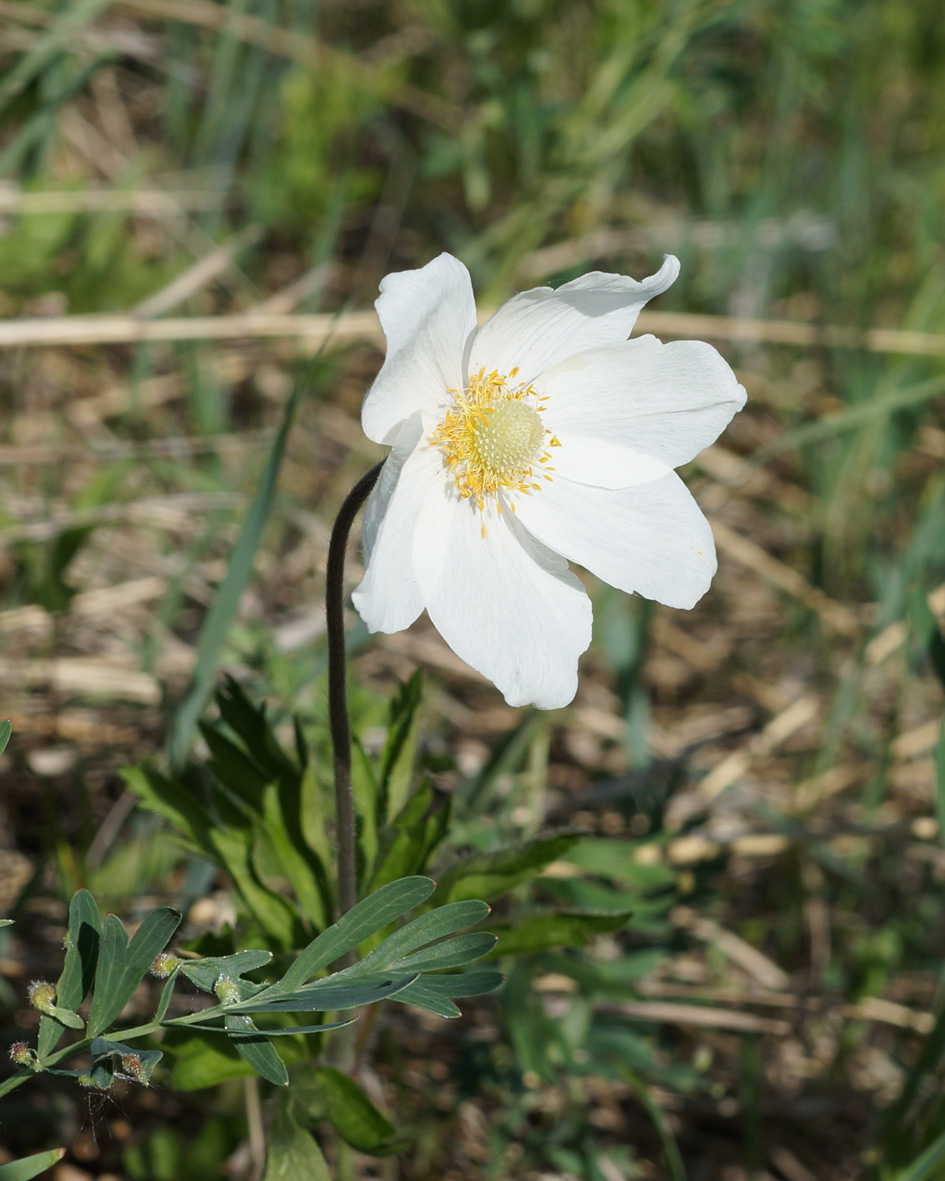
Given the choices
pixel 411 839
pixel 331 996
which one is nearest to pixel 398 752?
pixel 411 839

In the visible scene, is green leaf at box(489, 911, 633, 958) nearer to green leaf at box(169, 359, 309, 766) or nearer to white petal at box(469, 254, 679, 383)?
green leaf at box(169, 359, 309, 766)

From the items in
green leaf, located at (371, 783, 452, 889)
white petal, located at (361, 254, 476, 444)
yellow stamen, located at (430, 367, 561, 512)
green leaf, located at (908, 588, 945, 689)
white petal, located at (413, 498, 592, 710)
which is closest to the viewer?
white petal, located at (361, 254, 476, 444)

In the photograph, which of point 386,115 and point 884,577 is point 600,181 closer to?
point 386,115

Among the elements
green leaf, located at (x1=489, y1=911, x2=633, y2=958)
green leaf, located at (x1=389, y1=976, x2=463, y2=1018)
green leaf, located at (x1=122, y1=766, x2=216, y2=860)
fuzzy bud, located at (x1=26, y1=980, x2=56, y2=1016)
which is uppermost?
green leaf, located at (x1=389, y1=976, x2=463, y2=1018)

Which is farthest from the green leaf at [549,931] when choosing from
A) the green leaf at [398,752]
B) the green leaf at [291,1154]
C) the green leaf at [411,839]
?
the green leaf at [291,1154]

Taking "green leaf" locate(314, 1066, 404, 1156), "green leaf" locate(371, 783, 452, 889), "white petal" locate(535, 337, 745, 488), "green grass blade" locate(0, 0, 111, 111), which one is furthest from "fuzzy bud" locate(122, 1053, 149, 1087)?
"green grass blade" locate(0, 0, 111, 111)

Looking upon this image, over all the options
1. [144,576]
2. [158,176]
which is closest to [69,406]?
[144,576]

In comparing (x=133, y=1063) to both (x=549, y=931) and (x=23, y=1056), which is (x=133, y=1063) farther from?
(x=549, y=931)
